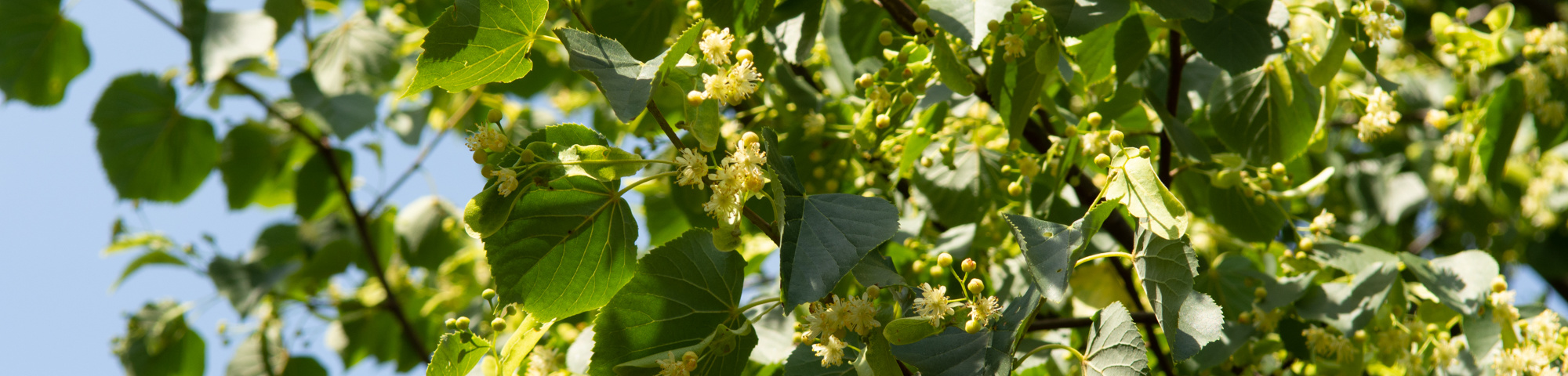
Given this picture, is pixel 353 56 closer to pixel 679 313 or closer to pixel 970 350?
pixel 679 313

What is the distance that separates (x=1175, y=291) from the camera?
1.01 m

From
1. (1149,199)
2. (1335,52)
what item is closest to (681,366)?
(1149,199)

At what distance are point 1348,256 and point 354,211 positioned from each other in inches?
112

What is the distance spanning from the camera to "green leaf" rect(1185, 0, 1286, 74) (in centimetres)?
138

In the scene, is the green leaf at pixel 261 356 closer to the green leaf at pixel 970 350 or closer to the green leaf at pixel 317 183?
the green leaf at pixel 317 183

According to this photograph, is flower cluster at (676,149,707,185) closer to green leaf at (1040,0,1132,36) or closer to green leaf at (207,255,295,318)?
green leaf at (1040,0,1132,36)

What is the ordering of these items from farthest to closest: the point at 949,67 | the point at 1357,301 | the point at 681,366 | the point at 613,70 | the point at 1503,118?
1. the point at 1503,118
2. the point at 1357,301
3. the point at 949,67
4. the point at 681,366
5. the point at 613,70

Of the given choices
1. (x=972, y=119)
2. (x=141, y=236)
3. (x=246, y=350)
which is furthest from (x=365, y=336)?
(x=972, y=119)

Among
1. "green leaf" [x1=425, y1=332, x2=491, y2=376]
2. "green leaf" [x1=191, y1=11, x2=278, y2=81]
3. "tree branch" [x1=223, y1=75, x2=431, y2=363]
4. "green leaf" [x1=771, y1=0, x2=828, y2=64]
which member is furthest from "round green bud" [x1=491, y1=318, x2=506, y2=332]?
"green leaf" [x1=191, y1=11, x2=278, y2=81]

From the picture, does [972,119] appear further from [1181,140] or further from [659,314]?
[659,314]

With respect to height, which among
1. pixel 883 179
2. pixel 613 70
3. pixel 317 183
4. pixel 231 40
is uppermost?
pixel 613 70

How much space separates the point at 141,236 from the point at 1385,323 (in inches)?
149

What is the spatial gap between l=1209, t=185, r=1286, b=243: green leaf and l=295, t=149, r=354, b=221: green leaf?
9.14 ft

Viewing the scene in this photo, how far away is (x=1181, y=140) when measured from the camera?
148cm
